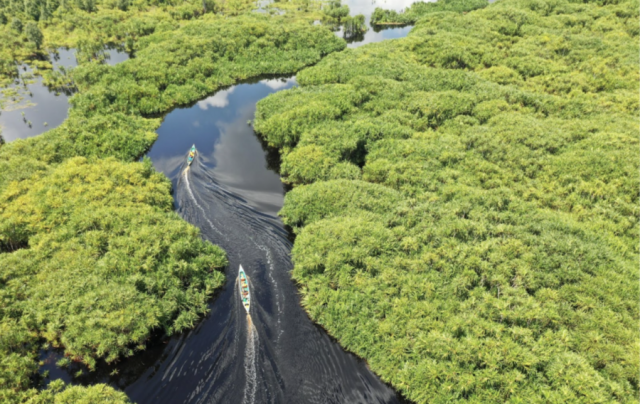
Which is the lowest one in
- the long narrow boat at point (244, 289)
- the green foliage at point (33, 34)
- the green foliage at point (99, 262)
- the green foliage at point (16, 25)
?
the long narrow boat at point (244, 289)

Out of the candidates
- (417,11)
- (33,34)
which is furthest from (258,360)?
(417,11)

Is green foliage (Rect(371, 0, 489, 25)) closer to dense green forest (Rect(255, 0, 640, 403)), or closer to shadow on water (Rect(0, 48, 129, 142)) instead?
dense green forest (Rect(255, 0, 640, 403))

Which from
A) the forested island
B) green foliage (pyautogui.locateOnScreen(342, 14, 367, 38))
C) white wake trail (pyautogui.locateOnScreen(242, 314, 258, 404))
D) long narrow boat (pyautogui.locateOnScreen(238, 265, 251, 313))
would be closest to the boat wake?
white wake trail (pyautogui.locateOnScreen(242, 314, 258, 404))

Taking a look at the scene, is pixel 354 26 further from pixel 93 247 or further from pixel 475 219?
pixel 93 247

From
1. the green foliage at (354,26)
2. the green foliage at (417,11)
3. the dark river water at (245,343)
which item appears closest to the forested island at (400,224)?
the dark river water at (245,343)

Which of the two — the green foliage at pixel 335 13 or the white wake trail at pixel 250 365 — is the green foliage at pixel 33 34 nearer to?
the green foliage at pixel 335 13

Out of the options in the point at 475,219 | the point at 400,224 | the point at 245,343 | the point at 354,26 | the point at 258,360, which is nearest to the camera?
the point at 258,360
